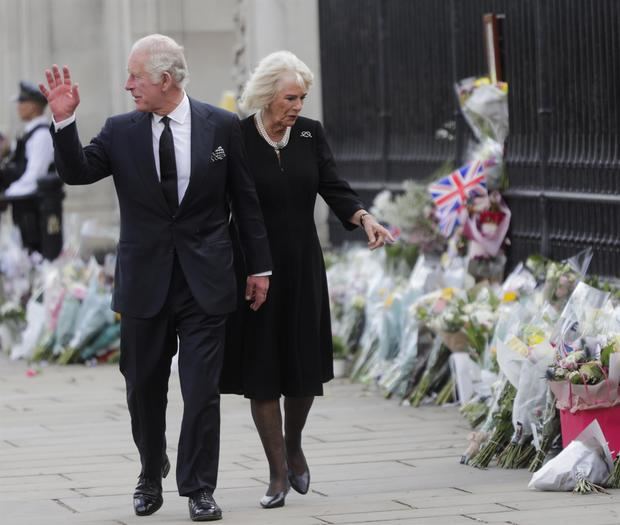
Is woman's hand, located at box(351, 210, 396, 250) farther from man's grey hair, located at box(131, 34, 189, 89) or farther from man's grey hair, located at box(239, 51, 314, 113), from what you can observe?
man's grey hair, located at box(131, 34, 189, 89)

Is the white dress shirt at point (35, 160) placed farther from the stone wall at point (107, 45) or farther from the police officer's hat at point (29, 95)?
the stone wall at point (107, 45)

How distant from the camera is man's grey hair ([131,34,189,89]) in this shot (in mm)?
6418

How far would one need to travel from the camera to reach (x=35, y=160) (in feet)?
45.1

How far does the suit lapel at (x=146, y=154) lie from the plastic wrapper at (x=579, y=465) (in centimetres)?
172

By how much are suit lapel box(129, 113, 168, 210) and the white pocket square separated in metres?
0.22

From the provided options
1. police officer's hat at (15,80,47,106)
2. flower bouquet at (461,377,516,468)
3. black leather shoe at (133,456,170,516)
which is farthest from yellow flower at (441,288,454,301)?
police officer's hat at (15,80,47,106)

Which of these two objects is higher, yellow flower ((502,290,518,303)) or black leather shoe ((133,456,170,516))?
yellow flower ((502,290,518,303))

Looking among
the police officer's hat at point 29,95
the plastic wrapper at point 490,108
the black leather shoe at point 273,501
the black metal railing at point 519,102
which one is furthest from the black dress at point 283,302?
the police officer's hat at point 29,95

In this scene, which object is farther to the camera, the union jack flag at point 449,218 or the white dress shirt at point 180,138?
the union jack flag at point 449,218

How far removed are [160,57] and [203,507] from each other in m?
1.61

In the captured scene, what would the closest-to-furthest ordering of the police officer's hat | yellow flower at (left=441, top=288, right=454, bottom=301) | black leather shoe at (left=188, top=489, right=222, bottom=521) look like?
black leather shoe at (left=188, top=489, right=222, bottom=521) → yellow flower at (left=441, top=288, right=454, bottom=301) → the police officer's hat

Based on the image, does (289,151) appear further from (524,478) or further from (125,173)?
(524,478)

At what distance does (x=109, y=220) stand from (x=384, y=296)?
7473 mm

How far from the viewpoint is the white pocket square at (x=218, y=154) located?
6.48m
